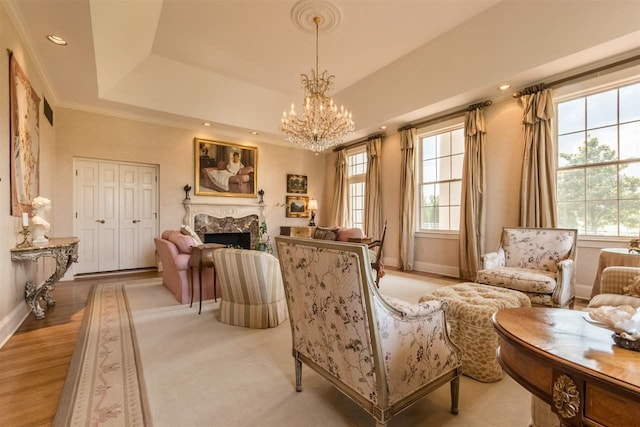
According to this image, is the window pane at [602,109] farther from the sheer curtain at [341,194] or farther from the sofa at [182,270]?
the sofa at [182,270]

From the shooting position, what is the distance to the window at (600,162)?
3623 millimetres

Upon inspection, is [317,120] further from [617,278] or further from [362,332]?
[617,278]

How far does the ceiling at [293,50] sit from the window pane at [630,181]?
4.63 feet

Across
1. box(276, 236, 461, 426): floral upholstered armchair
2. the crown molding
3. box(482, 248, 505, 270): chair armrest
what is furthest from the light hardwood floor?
box(482, 248, 505, 270): chair armrest

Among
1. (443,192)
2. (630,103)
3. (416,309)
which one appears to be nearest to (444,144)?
(443,192)

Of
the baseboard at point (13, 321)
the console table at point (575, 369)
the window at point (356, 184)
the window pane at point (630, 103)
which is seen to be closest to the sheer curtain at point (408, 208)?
the window at point (356, 184)

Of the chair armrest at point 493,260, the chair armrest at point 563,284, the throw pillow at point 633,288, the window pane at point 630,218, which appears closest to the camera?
the throw pillow at point 633,288

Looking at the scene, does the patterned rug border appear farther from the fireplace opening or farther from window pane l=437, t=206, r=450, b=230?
window pane l=437, t=206, r=450, b=230

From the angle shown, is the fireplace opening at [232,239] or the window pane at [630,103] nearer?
the window pane at [630,103]

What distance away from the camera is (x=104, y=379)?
2002 mm

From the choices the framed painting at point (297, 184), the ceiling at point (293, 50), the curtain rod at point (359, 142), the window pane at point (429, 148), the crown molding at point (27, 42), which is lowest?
the framed painting at point (297, 184)

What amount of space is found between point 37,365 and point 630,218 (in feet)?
20.9

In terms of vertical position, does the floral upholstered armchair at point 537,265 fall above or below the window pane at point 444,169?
below

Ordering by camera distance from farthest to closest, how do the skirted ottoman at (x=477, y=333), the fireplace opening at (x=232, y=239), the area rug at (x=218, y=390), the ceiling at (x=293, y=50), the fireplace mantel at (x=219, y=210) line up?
the fireplace opening at (x=232, y=239), the fireplace mantel at (x=219, y=210), the ceiling at (x=293, y=50), the skirted ottoman at (x=477, y=333), the area rug at (x=218, y=390)
